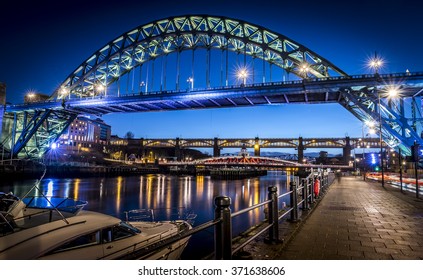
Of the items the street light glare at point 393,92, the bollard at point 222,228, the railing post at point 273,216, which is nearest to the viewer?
the bollard at point 222,228

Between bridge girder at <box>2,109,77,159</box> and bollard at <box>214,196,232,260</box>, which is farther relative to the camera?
bridge girder at <box>2,109,77,159</box>

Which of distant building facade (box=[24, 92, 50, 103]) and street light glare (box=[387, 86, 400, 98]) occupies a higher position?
distant building facade (box=[24, 92, 50, 103])

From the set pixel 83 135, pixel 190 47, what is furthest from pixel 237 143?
pixel 190 47

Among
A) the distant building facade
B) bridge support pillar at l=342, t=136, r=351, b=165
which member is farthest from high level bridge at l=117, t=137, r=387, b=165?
the distant building facade

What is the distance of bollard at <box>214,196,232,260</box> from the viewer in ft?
11.3

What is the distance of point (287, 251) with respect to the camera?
16.4 ft

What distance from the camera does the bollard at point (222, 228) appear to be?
3.45 meters

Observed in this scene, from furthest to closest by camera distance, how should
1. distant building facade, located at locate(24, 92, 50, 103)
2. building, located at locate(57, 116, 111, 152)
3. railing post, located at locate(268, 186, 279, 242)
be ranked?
1. building, located at locate(57, 116, 111, 152)
2. distant building facade, located at locate(24, 92, 50, 103)
3. railing post, located at locate(268, 186, 279, 242)

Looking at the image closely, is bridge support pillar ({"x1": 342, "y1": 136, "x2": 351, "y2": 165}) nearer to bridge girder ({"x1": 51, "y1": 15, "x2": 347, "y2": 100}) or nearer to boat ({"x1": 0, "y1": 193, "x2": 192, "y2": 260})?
bridge girder ({"x1": 51, "y1": 15, "x2": 347, "y2": 100})

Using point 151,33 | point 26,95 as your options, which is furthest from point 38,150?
point 151,33

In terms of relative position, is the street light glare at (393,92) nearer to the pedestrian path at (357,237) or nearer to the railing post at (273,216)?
the pedestrian path at (357,237)

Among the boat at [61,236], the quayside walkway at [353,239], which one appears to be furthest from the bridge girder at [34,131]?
the quayside walkway at [353,239]

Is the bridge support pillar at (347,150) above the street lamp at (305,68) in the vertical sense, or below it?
below

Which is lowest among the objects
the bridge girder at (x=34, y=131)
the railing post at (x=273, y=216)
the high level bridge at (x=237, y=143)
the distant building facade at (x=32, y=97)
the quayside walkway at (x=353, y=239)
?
the quayside walkway at (x=353, y=239)
